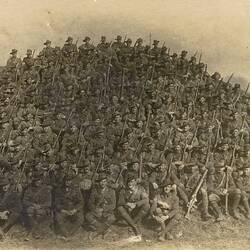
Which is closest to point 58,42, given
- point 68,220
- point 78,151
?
point 78,151

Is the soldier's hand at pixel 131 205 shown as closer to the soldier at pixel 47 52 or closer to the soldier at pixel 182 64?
the soldier at pixel 182 64

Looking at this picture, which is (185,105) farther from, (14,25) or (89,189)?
(14,25)

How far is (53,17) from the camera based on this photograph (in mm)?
21047

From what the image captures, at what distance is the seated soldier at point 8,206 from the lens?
44.9 ft

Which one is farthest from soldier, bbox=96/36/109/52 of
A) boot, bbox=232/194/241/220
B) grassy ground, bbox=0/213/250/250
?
grassy ground, bbox=0/213/250/250

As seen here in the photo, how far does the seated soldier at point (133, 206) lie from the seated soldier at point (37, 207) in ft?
4.80

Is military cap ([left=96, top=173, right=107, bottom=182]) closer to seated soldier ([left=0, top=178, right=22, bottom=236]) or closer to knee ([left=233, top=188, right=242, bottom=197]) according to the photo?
seated soldier ([left=0, top=178, right=22, bottom=236])

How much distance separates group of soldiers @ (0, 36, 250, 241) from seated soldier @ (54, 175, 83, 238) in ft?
0.07

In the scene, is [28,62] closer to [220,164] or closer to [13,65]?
[13,65]

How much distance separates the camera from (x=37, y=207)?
13766 millimetres

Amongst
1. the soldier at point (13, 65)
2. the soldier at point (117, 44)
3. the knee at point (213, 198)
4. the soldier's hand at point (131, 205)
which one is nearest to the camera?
the soldier's hand at point (131, 205)

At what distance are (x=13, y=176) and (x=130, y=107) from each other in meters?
3.44

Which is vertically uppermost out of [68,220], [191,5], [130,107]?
[191,5]

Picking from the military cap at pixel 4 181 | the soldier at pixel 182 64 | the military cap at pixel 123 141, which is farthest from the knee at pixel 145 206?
the soldier at pixel 182 64
